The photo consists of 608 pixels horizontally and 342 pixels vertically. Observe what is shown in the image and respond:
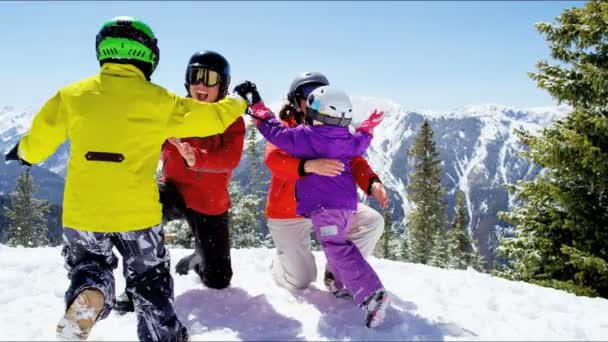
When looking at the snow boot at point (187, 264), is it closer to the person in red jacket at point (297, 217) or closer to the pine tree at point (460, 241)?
the person in red jacket at point (297, 217)

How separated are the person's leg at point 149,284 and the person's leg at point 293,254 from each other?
6.16 ft

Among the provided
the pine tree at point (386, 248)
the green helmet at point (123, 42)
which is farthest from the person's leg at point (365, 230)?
the pine tree at point (386, 248)

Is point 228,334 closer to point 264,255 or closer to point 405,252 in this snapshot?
point 264,255

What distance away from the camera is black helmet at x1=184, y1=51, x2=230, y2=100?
5.24m

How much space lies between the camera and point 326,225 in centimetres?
443

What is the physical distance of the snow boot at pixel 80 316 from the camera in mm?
3127

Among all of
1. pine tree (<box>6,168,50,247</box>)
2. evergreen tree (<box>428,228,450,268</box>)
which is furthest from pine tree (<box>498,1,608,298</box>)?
Result: pine tree (<box>6,168,50,247</box>)

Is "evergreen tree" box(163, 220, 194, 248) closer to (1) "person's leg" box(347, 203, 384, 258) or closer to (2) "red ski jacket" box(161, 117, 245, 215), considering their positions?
(2) "red ski jacket" box(161, 117, 245, 215)

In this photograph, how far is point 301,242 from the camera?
17.8 feet

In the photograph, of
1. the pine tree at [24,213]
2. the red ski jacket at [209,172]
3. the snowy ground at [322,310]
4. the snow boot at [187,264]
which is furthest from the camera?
the pine tree at [24,213]

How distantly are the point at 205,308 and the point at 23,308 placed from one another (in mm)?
1829

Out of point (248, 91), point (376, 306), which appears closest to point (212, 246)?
point (248, 91)

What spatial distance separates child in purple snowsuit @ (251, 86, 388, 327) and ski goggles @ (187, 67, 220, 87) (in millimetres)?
884

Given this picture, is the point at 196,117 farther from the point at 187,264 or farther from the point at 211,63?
the point at 187,264
